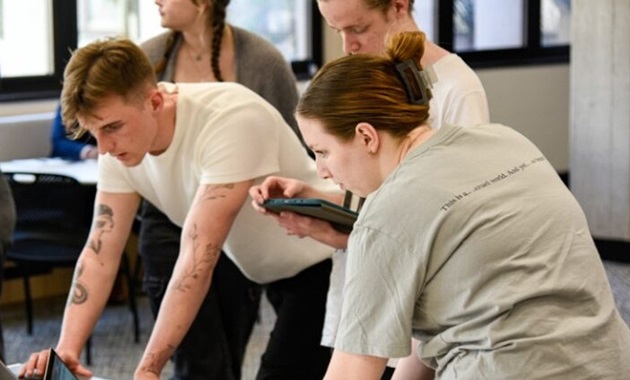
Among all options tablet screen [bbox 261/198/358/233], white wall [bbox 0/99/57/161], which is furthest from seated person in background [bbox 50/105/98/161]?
tablet screen [bbox 261/198/358/233]

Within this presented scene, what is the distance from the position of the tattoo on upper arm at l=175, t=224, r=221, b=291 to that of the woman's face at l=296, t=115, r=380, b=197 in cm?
75

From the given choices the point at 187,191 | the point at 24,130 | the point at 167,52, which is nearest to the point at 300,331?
the point at 187,191

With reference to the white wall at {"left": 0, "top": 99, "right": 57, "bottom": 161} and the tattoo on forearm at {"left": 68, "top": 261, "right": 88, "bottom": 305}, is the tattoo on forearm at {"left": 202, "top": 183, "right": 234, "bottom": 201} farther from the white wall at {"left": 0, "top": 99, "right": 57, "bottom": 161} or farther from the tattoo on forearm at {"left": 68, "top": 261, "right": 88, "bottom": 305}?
the white wall at {"left": 0, "top": 99, "right": 57, "bottom": 161}

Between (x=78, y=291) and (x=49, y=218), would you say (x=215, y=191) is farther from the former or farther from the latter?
(x=49, y=218)

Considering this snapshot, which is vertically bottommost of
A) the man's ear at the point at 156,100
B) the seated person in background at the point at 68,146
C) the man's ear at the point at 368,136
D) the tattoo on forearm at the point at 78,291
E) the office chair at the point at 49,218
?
the office chair at the point at 49,218

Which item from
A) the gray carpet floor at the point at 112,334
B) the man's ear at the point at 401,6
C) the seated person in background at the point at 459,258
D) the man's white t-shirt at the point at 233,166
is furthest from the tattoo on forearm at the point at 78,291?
the gray carpet floor at the point at 112,334

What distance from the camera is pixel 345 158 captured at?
1.88 m

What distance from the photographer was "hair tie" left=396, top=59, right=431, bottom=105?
1.89 metres

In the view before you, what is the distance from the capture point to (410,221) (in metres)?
1.75

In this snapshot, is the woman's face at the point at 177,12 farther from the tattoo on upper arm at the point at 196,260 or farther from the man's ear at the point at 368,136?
the man's ear at the point at 368,136

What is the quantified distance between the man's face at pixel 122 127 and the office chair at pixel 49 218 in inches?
92.3

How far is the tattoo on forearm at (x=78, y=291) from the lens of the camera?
276 cm

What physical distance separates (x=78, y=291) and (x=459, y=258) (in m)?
1.27

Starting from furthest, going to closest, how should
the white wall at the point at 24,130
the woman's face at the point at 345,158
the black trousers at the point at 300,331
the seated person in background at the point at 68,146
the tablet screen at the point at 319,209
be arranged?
the white wall at the point at 24,130
the seated person in background at the point at 68,146
the black trousers at the point at 300,331
the tablet screen at the point at 319,209
the woman's face at the point at 345,158
